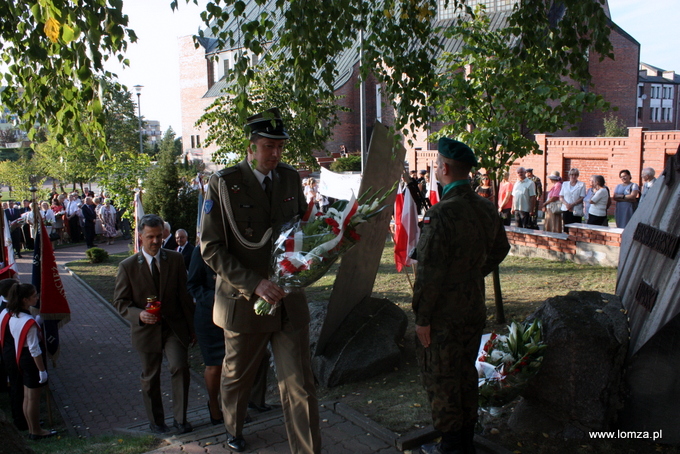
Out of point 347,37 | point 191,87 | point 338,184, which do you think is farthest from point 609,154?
point 191,87

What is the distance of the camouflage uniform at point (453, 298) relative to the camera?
3582 mm

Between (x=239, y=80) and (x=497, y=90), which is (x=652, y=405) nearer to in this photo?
(x=239, y=80)

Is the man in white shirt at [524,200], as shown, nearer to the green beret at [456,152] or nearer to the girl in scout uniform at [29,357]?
the green beret at [456,152]

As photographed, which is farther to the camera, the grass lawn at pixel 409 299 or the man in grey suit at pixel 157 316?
the man in grey suit at pixel 157 316

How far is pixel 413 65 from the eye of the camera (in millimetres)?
6309

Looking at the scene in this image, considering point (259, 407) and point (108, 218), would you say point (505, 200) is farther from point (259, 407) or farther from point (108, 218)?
point (108, 218)

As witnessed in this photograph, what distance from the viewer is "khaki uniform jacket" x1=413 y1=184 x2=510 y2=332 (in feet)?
11.7

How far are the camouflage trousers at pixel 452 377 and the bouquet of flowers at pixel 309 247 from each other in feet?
2.79

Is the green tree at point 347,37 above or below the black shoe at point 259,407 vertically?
above

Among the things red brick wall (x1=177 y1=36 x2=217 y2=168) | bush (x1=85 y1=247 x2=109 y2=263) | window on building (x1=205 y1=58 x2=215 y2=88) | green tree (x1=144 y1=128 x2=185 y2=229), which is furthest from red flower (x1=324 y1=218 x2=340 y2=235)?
window on building (x1=205 y1=58 x2=215 y2=88)

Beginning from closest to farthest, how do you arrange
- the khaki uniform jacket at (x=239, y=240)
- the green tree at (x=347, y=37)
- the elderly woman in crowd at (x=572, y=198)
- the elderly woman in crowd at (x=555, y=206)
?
the khaki uniform jacket at (x=239, y=240) → the green tree at (x=347, y=37) → the elderly woman in crowd at (x=572, y=198) → the elderly woman in crowd at (x=555, y=206)

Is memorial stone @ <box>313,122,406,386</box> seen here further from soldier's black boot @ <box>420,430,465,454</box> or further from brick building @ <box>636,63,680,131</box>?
brick building @ <box>636,63,680,131</box>

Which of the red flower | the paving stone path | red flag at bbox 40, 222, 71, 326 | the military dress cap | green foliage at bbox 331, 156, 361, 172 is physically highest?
green foliage at bbox 331, 156, 361, 172

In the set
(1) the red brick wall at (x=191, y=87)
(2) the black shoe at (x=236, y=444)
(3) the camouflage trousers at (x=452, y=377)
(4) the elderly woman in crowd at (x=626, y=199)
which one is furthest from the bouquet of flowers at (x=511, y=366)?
(1) the red brick wall at (x=191, y=87)
